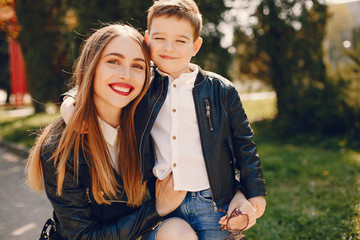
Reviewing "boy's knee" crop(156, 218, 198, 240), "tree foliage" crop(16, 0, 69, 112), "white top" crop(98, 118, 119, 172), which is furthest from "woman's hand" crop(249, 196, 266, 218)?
"tree foliage" crop(16, 0, 69, 112)

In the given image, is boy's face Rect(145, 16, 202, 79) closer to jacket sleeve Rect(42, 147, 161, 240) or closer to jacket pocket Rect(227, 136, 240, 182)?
jacket pocket Rect(227, 136, 240, 182)

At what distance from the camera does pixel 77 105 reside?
6.78ft

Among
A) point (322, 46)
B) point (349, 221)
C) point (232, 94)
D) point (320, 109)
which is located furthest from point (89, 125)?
point (322, 46)

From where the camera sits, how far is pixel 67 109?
2162 millimetres

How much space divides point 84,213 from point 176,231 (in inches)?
21.4

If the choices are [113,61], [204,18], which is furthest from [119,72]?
[204,18]

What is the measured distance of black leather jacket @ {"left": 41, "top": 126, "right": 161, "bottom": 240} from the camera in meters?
1.96

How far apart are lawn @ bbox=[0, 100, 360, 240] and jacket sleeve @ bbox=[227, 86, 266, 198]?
44.2 inches

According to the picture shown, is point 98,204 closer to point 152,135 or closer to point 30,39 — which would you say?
point 152,135

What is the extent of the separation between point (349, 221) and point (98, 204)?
2.31m

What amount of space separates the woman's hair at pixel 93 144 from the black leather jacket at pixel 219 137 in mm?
90

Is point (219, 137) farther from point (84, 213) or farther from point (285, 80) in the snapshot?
point (285, 80)

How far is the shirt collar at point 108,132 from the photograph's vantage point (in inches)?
86.0

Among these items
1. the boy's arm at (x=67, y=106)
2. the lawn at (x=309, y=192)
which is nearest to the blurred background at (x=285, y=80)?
the lawn at (x=309, y=192)
